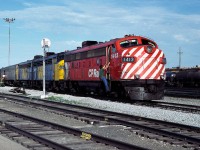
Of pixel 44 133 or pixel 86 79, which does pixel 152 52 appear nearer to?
pixel 86 79

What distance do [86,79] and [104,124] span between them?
1140 centimetres

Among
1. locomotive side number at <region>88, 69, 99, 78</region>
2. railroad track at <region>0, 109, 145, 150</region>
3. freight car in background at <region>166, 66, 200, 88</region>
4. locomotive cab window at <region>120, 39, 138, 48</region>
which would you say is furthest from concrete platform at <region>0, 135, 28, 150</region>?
freight car in background at <region>166, 66, 200, 88</region>

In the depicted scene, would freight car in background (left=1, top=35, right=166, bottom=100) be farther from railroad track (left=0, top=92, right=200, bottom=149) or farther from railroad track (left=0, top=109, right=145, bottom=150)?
railroad track (left=0, top=109, right=145, bottom=150)

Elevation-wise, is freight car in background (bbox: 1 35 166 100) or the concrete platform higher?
freight car in background (bbox: 1 35 166 100)

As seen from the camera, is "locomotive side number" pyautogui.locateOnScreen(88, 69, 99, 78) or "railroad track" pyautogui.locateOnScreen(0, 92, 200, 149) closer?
"railroad track" pyautogui.locateOnScreen(0, 92, 200, 149)

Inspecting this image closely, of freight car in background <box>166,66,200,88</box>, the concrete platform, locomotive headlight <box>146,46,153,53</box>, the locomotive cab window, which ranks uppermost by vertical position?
the locomotive cab window

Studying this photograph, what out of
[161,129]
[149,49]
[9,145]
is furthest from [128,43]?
[9,145]

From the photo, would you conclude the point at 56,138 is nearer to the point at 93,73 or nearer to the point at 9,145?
the point at 9,145

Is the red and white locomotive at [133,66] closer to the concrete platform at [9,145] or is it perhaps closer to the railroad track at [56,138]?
the railroad track at [56,138]

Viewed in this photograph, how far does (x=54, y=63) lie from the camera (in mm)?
29297

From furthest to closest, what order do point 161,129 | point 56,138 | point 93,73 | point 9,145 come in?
point 93,73 → point 161,129 → point 56,138 → point 9,145

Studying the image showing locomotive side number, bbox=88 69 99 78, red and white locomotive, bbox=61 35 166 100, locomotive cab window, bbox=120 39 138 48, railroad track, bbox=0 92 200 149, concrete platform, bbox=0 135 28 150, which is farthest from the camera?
locomotive side number, bbox=88 69 99 78

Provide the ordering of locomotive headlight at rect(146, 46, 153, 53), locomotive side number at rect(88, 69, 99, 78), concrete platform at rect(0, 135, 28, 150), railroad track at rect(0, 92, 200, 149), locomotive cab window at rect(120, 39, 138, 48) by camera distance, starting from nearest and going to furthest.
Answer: concrete platform at rect(0, 135, 28, 150) → railroad track at rect(0, 92, 200, 149) → locomotive headlight at rect(146, 46, 153, 53) → locomotive cab window at rect(120, 39, 138, 48) → locomotive side number at rect(88, 69, 99, 78)

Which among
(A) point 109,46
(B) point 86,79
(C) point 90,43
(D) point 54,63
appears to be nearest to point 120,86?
(A) point 109,46
